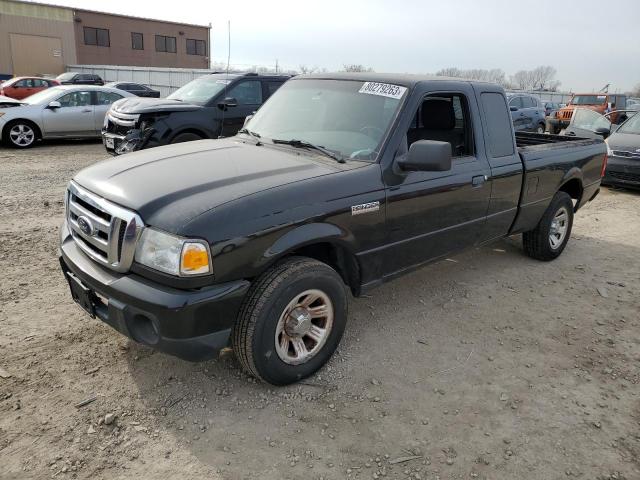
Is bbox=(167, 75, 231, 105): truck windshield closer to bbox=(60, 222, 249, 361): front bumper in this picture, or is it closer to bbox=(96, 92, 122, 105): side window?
bbox=(96, 92, 122, 105): side window

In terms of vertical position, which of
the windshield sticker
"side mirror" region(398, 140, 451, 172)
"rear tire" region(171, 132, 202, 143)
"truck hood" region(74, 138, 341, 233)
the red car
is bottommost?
the red car

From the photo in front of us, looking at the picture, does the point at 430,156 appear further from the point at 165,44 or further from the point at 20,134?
the point at 165,44

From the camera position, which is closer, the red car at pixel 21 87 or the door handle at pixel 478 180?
the door handle at pixel 478 180

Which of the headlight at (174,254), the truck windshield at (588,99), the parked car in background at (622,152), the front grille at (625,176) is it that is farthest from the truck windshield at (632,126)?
the truck windshield at (588,99)

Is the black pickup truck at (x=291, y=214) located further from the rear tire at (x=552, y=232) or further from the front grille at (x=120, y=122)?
the front grille at (x=120, y=122)

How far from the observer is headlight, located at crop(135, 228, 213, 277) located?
2.57 meters

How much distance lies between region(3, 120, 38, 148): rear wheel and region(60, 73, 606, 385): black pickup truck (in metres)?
9.55

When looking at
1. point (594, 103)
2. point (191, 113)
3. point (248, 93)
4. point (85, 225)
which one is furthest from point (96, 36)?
point (85, 225)

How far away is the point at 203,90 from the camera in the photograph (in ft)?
30.8

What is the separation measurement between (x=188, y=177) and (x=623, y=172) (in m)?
9.07

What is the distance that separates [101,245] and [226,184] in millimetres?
794

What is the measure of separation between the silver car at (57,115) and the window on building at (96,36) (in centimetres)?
4005

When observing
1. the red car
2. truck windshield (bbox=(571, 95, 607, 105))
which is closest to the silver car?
the red car

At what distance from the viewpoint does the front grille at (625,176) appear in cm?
921
